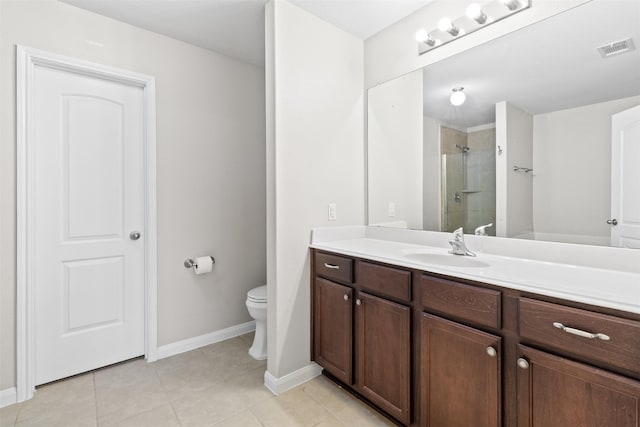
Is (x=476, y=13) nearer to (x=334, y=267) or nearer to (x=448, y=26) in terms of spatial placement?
(x=448, y=26)

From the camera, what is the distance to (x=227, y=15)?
2.07 metres

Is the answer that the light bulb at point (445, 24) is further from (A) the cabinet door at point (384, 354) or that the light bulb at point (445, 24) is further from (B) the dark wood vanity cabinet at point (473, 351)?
(A) the cabinet door at point (384, 354)

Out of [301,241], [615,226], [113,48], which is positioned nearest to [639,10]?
[615,226]

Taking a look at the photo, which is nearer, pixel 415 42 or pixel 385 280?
pixel 385 280

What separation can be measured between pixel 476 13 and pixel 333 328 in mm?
1936

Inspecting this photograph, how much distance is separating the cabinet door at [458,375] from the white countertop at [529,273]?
0.23 m

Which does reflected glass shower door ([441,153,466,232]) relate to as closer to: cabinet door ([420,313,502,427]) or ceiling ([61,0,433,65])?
cabinet door ([420,313,502,427])

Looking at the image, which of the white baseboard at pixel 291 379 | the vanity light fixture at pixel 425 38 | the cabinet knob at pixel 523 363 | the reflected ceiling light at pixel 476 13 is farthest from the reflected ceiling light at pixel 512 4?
the white baseboard at pixel 291 379

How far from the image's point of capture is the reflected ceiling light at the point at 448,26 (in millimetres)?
1768

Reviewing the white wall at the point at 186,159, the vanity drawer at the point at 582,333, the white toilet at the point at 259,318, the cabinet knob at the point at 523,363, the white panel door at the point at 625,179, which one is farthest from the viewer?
the white toilet at the point at 259,318

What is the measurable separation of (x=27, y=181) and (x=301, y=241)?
5.53 ft

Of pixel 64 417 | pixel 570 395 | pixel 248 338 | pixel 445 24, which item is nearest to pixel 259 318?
pixel 248 338

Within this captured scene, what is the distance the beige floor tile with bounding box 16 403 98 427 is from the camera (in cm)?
162

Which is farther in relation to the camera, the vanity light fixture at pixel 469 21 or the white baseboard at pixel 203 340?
the white baseboard at pixel 203 340
